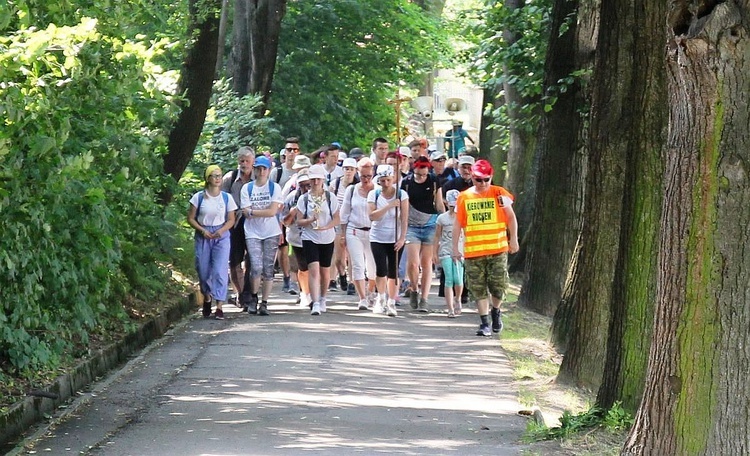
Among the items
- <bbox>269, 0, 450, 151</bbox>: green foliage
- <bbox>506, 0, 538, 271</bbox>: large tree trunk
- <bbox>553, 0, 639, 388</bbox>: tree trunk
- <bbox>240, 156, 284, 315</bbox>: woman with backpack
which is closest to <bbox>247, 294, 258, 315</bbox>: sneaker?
<bbox>240, 156, 284, 315</bbox>: woman with backpack

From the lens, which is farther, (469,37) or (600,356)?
(469,37)

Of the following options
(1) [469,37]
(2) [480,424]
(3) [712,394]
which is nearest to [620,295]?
(2) [480,424]

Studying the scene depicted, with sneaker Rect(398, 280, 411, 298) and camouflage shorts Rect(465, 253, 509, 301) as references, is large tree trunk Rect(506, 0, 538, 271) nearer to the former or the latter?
sneaker Rect(398, 280, 411, 298)

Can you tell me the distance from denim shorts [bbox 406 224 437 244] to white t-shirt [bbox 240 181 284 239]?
5.96 ft

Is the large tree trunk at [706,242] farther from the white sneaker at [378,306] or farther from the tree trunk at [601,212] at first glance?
the white sneaker at [378,306]

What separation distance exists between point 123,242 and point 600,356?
5.79 metres

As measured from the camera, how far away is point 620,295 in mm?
10586

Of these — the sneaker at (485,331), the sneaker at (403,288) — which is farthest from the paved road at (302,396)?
the sneaker at (403,288)

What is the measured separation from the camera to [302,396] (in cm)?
1213

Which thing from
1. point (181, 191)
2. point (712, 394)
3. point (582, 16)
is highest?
point (582, 16)

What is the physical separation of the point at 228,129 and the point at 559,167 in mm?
9173

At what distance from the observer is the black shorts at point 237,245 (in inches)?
739

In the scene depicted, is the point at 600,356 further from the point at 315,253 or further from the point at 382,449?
the point at 315,253

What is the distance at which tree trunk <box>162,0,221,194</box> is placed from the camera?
20.0m
